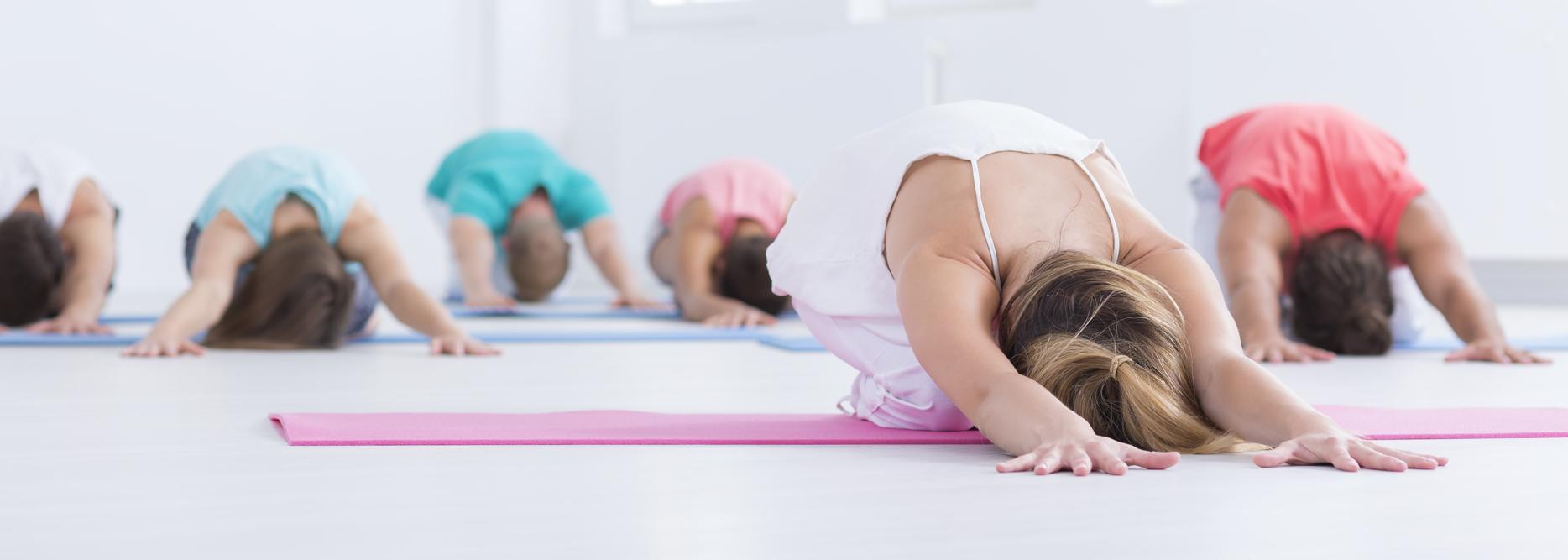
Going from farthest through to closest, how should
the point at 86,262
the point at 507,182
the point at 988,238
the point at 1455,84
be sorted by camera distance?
the point at 1455,84 < the point at 507,182 < the point at 86,262 < the point at 988,238

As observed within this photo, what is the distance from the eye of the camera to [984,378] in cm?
143

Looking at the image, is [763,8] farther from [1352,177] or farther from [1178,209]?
[1352,177]

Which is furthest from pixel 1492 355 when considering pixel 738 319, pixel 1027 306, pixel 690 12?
pixel 690 12

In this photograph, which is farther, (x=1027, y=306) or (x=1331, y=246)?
(x=1331, y=246)

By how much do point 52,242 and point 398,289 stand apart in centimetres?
108

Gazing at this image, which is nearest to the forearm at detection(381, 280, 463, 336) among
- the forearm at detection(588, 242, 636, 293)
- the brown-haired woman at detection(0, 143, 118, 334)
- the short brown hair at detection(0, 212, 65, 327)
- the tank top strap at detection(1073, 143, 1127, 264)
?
the brown-haired woman at detection(0, 143, 118, 334)

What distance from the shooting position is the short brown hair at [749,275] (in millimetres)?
4465

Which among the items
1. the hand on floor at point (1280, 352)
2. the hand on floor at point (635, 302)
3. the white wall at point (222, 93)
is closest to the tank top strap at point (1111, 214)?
the hand on floor at point (1280, 352)

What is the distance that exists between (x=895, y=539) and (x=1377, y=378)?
69.8 inches

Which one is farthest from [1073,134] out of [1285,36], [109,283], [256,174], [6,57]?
[6,57]

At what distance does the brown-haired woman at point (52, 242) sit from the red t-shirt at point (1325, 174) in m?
2.72

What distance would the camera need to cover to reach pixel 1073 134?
1.86 metres

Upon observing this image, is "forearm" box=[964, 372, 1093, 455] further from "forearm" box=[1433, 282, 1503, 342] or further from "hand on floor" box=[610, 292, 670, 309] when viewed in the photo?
"hand on floor" box=[610, 292, 670, 309]

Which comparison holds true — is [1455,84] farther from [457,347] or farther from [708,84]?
[457,347]
